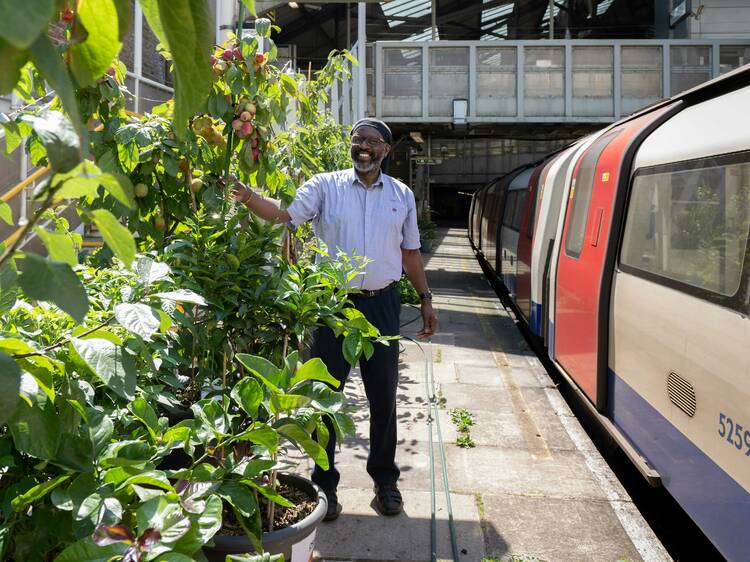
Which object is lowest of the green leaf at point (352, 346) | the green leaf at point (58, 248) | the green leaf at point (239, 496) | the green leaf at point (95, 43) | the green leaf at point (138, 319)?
the green leaf at point (239, 496)

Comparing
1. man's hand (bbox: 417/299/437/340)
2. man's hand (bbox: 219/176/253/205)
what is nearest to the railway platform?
man's hand (bbox: 417/299/437/340)

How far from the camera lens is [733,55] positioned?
13898mm

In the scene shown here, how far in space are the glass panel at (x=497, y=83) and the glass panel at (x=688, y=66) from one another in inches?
118

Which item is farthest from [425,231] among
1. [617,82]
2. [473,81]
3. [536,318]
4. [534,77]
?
[536,318]

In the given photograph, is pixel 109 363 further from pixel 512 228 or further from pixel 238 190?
pixel 512 228

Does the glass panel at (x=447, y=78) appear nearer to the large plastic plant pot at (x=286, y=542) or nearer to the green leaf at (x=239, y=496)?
the large plastic plant pot at (x=286, y=542)

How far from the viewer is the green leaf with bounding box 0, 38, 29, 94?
19.6 inches

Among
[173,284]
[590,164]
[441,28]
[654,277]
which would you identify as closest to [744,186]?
[654,277]

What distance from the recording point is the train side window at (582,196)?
5473 mm

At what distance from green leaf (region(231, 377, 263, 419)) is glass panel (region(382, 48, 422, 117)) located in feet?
43.0

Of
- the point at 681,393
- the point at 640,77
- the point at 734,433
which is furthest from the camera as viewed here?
the point at 640,77

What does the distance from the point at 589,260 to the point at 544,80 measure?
10.0 metres

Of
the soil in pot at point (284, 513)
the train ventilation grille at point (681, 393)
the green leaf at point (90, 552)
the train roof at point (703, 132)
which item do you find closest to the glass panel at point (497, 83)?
the train roof at point (703, 132)

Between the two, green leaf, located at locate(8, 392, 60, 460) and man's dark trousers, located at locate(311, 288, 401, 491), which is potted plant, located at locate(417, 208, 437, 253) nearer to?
man's dark trousers, located at locate(311, 288, 401, 491)
